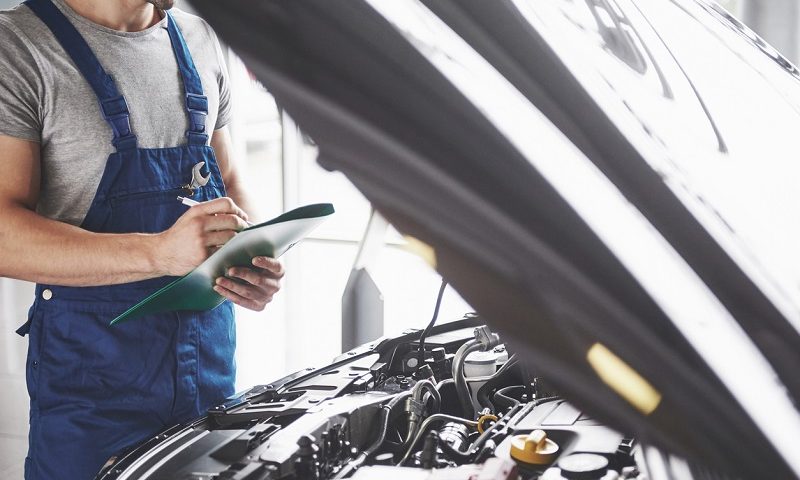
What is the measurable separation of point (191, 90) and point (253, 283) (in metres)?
0.48

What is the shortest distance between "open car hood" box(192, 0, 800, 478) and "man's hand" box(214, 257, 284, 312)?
1.62ft

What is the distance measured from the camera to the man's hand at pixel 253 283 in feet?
3.91

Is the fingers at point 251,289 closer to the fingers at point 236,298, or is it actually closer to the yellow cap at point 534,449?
the fingers at point 236,298

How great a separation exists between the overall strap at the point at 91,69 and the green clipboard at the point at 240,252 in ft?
1.21

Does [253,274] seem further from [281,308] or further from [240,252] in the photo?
[281,308]

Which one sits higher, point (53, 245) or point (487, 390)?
point (487, 390)

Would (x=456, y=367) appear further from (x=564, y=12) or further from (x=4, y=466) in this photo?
(x=4, y=466)

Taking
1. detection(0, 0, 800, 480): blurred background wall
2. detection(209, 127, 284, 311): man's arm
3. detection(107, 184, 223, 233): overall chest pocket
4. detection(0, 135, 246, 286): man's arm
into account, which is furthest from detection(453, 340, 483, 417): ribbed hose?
detection(0, 0, 800, 480): blurred background wall

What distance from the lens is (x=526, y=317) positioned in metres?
0.72

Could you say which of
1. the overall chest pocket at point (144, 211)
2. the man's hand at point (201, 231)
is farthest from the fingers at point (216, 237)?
the overall chest pocket at point (144, 211)

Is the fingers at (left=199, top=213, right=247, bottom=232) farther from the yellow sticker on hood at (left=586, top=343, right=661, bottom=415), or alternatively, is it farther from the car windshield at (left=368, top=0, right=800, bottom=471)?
the yellow sticker on hood at (left=586, top=343, right=661, bottom=415)

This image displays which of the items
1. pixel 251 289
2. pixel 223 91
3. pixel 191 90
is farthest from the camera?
pixel 223 91

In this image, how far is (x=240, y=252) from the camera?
109cm

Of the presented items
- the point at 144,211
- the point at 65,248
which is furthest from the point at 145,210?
the point at 65,248
